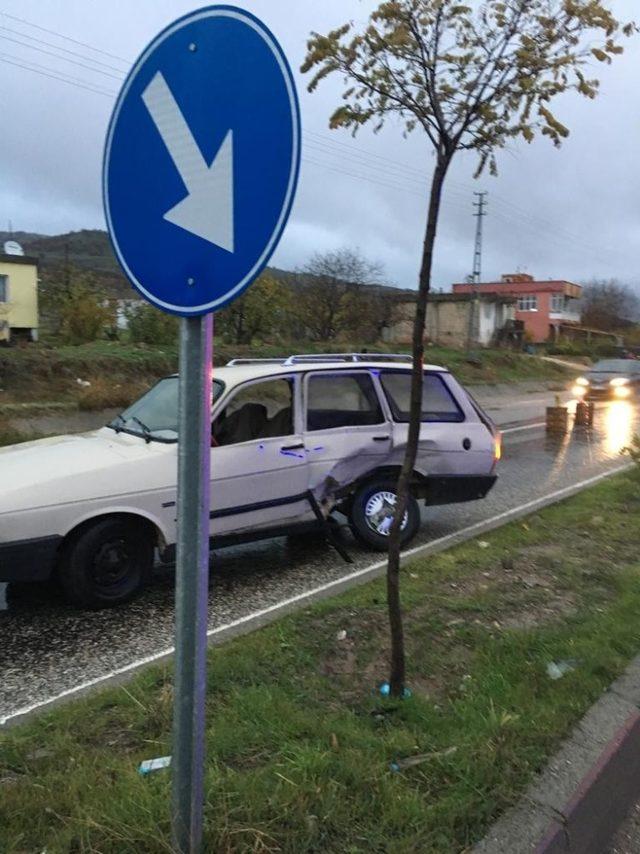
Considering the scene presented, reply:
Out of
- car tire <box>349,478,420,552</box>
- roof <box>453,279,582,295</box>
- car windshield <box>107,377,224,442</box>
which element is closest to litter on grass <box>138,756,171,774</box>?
car windshield <box>107,377,224,442</box>

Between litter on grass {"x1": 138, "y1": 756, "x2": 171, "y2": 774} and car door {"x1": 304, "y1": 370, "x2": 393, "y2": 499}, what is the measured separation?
3288mm

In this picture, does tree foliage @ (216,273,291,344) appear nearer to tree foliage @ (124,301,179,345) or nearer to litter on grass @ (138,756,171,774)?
tree foliage @ (124,301,179,345)

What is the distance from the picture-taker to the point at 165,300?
6.23 feet

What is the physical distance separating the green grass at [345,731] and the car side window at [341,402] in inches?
68.8

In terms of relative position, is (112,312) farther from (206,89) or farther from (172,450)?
(206,89)

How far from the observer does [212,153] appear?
5.93ft

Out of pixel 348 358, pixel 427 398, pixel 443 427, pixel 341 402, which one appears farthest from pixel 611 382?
pixel 341 402

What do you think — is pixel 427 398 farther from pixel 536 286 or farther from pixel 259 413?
pixel 536 286

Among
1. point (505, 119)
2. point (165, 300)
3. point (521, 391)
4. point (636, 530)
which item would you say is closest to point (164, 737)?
point (165, 300)

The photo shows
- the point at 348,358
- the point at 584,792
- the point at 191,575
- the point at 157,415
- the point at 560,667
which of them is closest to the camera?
the point at 191,575

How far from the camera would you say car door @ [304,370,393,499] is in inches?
238

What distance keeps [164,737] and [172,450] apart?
96.5 inches

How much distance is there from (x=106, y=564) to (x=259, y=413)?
1.89 meters

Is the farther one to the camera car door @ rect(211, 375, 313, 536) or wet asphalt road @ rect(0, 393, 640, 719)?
car door @ rect(211, 375, 313, 536)
